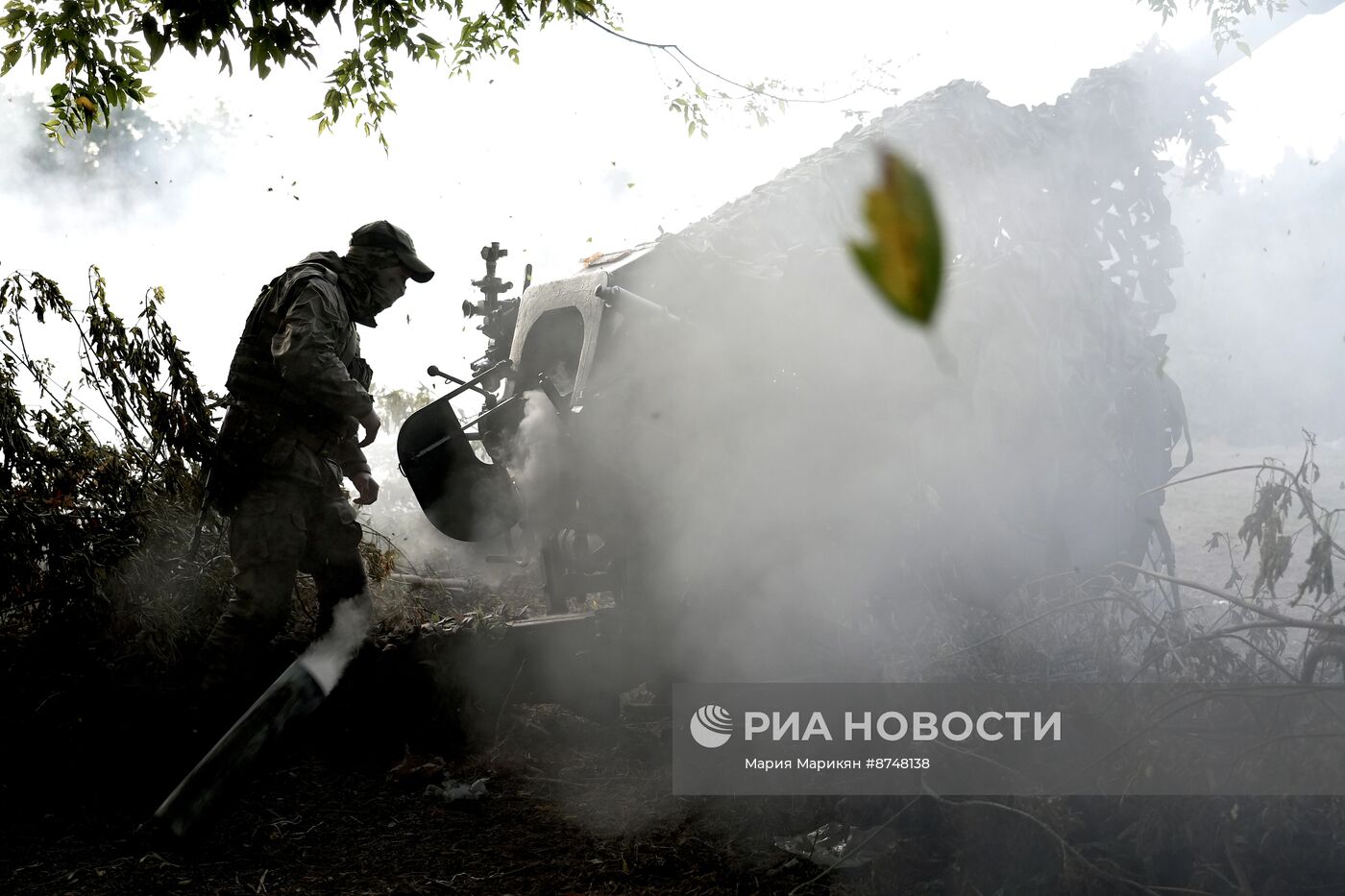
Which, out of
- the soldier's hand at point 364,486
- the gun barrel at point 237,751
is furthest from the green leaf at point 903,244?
the gun barrel at point 237,751

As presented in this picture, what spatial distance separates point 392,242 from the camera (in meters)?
3.90

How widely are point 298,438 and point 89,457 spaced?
1320mm

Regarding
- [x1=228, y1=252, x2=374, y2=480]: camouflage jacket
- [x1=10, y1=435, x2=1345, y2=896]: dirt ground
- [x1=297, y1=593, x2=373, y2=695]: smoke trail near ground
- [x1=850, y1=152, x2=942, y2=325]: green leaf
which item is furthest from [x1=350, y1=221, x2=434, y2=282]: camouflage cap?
[x1=850, y1=152, x2=942, y2=325]: green leaf

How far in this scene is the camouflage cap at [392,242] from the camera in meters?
3.89

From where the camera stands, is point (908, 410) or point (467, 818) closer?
point (467, 818)

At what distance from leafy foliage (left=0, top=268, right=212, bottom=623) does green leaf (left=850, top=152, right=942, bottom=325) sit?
344 centimetres

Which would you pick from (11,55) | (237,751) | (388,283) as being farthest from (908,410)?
(11,55)

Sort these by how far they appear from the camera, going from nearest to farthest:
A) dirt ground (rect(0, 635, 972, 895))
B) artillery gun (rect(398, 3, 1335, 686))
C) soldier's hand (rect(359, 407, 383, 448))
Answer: dirt ground (rect(0, 635, 972, 895)) → soldier's hand (rect(359, 407, 383, 448)) → artillery gun (rect(398, 3, 1335, 686))

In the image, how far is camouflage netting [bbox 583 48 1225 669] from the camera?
4414mm

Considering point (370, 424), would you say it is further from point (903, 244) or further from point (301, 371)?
point (903, 244)

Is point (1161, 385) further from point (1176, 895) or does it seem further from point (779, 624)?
point (1176, 895)

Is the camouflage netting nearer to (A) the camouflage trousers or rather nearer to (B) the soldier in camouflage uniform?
(B) the soldier in camouflage uniform

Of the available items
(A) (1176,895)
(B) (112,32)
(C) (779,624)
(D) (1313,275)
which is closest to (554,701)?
(C) (779,624)

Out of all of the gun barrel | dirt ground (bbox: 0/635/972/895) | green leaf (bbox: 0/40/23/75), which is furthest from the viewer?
green leaf (bbox: 0/40/23/75)
